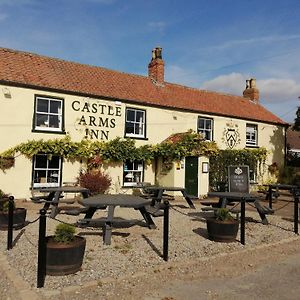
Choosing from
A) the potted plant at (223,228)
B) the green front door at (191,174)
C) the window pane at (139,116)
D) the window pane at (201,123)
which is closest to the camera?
the potted plant at (223,228)

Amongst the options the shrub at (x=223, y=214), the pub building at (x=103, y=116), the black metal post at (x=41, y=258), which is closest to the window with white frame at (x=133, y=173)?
the pub building at (x=103, y=116)

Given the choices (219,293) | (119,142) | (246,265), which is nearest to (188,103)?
(119,142)

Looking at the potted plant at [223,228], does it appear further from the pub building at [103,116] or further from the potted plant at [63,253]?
the pub building at [103,116]

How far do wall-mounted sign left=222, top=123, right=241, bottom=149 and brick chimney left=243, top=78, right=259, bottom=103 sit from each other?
17.8ft

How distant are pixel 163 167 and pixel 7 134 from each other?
25.0ft

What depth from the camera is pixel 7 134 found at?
1459 centimetres

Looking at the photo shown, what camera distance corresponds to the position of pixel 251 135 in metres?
23.6

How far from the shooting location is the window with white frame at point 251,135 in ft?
76.7

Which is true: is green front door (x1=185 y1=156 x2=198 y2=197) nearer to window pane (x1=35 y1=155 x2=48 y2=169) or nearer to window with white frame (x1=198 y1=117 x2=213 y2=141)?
window with white frame (x1=198 y1=117 x2=213 y2=141)

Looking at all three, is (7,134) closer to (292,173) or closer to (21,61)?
(21,61)

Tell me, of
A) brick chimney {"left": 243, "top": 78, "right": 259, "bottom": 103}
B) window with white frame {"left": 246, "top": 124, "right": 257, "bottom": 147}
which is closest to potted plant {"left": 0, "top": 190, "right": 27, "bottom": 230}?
window with white frame {"left": 246, "top": 124, "right": 257, "bottom": 147}

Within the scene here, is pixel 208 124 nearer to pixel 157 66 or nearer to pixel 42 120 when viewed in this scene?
pixel 157 66

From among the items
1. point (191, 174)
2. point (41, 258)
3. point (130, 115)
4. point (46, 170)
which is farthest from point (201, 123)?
point (41, 258)

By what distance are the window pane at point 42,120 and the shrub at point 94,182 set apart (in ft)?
9.06
